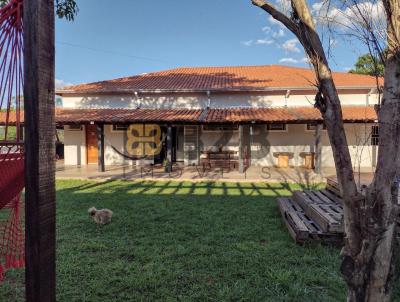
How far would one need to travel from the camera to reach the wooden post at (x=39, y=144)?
4.71ft

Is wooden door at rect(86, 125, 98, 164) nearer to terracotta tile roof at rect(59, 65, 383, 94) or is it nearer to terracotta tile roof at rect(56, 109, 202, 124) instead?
terracotta tile roof at rect(56, 109, 202, 124)

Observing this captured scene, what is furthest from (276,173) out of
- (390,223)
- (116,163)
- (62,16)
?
(390,223)

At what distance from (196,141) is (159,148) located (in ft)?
6.37

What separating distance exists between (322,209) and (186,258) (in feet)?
8.86

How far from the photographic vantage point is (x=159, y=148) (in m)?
15.4

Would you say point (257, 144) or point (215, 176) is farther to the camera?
point (257, 144)

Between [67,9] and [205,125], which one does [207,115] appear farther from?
[67,9]

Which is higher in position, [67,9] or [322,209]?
[67,9]

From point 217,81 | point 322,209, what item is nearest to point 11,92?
point 322,209

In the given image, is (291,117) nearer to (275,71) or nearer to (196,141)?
(196,141)

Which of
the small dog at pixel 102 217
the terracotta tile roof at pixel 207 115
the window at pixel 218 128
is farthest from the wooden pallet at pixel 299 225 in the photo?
the window at pixel 218 128

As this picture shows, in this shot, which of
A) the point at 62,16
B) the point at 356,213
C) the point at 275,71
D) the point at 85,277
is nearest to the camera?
the point at 356,213

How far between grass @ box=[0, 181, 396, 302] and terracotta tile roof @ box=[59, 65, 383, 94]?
8865 mm

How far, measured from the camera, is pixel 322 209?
5.28 metres
